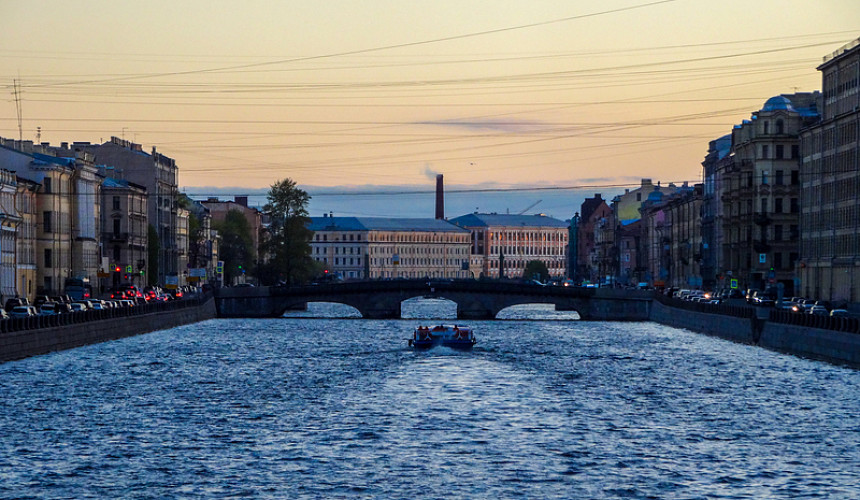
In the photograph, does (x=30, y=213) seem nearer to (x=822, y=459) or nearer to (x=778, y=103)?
(x=778, y=103)

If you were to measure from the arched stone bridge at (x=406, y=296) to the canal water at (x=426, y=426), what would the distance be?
5666cm

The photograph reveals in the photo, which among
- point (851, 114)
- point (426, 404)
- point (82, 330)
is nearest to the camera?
point (426, 404)

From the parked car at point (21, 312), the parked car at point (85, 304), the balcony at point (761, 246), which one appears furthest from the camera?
the balcony at point (761, 246)

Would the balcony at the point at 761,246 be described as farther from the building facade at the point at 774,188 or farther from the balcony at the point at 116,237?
the balcony at the point at 116,237

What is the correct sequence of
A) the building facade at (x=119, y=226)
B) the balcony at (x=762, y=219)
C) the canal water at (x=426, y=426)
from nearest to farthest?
the canal water at (x=426, y=426) < the balcony at (x=762, y=219) < the building facade at (x=119, y=226)

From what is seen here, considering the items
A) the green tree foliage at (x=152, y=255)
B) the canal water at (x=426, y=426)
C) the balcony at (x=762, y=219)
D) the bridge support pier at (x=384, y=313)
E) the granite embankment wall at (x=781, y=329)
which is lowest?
the canal water at (x=426, y=426)

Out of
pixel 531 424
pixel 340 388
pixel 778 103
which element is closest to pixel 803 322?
pixel 340 388

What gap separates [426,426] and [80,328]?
123 ft

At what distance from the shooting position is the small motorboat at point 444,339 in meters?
90.0

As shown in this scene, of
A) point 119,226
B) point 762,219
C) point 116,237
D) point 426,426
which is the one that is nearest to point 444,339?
point 426,426

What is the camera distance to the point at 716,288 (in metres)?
153

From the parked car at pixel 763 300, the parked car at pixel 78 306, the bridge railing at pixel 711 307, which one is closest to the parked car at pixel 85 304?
the parked car at pixel 78 306

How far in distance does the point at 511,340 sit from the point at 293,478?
212 feet

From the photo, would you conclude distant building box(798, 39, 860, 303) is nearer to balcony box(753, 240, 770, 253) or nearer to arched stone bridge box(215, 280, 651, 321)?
balcony box(753, 240, 770, 253)
